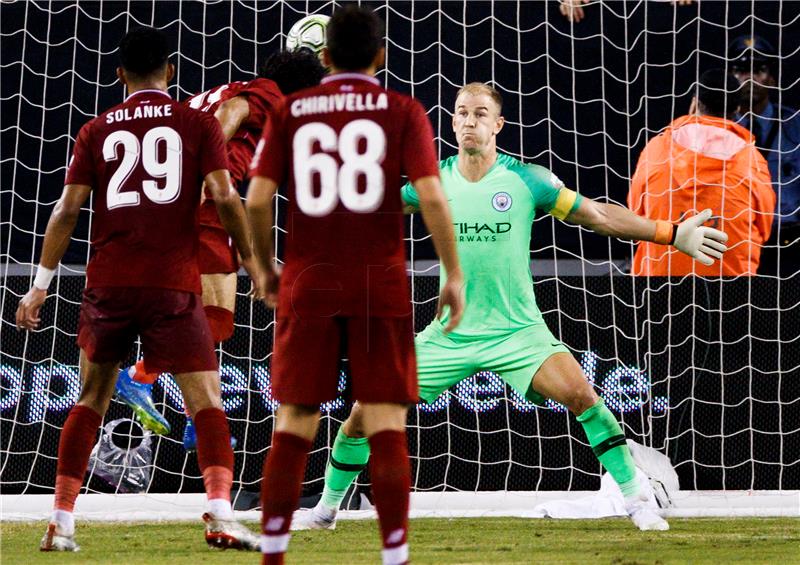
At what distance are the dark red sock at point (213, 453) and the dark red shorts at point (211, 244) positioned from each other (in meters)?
1.08

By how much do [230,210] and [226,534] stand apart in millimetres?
1131

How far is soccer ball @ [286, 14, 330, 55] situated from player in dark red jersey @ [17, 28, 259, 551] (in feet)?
6.96

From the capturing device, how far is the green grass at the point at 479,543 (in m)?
4.75

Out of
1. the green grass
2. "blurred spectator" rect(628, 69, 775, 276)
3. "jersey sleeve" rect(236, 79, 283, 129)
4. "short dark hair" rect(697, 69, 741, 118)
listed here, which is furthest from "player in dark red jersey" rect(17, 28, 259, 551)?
"short dark hair" rect(697, 69, 741, 118)

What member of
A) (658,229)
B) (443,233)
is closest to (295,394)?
(443,233)

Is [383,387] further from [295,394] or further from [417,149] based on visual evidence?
[417,149]

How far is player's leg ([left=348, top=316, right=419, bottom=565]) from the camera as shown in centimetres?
356

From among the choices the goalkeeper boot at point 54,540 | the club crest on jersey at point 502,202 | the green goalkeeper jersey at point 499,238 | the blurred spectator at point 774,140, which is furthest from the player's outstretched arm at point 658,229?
the blurred spectator at point 774,140

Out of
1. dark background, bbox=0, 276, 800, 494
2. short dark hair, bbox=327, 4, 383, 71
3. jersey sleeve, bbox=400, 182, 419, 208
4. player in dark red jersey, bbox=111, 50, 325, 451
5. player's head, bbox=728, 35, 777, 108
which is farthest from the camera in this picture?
player's head, bbox=728, 35, 777, 108

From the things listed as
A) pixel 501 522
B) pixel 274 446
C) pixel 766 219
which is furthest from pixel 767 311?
pixel 274 446

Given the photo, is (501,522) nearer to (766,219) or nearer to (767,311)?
(767,311)

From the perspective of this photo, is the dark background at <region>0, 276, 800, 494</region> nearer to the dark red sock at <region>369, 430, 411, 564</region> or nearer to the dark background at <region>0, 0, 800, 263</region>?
the dark background at <region>0, 0, 800, 263</region>

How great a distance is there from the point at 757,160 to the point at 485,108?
232 centimetres

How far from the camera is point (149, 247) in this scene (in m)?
4.62
